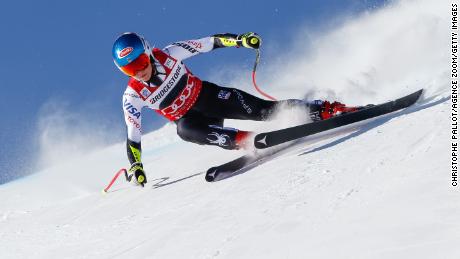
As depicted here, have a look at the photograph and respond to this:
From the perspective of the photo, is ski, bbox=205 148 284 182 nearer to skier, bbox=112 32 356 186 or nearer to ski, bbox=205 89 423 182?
ski, bbox=205 89 423 182

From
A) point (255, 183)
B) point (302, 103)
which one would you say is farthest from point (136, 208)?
point (302, 103)

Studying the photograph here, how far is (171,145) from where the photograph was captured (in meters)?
9.96

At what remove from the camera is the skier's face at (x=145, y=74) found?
18.7 feet

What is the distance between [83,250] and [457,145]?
2.75 meters

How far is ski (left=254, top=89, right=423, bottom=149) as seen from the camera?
17.6 ft

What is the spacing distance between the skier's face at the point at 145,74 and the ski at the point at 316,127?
128 centimetres

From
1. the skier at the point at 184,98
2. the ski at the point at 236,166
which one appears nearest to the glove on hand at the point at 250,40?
the skier at the point at 184,98

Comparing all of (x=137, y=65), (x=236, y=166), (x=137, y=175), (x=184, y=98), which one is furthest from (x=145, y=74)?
(x=236, y=166)

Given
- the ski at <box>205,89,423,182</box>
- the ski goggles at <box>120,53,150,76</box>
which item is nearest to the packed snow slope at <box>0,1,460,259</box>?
the ski at <box>205,89,423,182</box>

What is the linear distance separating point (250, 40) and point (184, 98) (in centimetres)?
91

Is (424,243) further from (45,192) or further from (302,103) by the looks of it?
(45,192)

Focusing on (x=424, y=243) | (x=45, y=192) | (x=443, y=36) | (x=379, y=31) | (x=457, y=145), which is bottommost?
(x=424, y=243)

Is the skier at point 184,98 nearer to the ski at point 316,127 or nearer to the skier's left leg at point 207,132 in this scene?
the skier's left leg at point 207,132

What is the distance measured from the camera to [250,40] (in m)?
5.73
